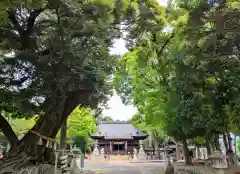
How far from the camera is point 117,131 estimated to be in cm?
5006

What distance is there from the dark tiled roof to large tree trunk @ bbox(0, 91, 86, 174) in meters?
33.2

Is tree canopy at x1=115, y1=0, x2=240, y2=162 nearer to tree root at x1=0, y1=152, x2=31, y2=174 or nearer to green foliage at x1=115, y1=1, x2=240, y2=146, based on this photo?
green foliage at x1=115, y1=1, x2=240, y2=146

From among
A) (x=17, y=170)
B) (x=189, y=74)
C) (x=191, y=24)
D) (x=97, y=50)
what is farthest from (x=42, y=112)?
(x=191, y=24)

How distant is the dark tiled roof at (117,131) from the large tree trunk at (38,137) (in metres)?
33.2

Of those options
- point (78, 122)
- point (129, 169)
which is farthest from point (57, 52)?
point (78, 122)

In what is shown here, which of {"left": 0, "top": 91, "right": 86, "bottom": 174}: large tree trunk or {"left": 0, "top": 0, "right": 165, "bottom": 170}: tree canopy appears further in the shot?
{"left": 0, "top": 91, "right": 86, "bottom": 174}: large tree trunk

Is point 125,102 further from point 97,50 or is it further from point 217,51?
point 217,51

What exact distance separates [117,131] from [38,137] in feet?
130

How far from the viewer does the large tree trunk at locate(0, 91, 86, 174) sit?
10148mm

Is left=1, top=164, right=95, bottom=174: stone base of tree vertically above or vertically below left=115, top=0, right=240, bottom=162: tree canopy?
below

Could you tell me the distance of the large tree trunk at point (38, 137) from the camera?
10.1 m

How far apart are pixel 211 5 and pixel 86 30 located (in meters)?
3.67

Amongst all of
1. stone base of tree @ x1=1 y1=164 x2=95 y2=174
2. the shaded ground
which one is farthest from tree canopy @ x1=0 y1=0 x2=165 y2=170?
the shaded ground

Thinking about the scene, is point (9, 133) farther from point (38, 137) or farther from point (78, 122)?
point (78, 122)
